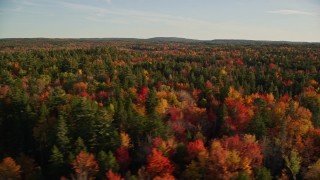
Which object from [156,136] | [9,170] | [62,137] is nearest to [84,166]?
[62,137]

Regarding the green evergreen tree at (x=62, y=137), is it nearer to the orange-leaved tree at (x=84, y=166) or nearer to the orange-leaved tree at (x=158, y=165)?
the orange-leaved tree at (x=84, y=166)

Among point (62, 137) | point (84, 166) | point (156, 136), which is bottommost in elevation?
point (84, 166)

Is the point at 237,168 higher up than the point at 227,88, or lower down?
lower down

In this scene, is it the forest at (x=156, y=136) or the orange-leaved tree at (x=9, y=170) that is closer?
the orange-leaved tree at (x=9, y=170)

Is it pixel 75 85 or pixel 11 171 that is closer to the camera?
pixel 11 171

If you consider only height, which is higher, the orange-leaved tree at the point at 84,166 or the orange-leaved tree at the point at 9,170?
the orange-leaved tree at the point at 84,166

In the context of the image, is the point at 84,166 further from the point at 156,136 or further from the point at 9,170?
the point at 156,136

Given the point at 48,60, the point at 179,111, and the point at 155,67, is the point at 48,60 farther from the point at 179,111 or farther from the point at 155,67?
the point at 179,111

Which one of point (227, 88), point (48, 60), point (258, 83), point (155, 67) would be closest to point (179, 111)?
point (227, 88)

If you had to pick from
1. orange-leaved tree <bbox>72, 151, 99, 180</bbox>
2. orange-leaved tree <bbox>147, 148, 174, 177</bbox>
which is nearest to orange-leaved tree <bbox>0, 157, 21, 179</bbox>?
orange-leaved tree <bbox>72, 151, 99, 180</bbox>

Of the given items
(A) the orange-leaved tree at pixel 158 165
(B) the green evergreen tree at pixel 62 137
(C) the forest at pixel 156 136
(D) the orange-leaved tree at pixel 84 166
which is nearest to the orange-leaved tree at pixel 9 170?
(C) the forest at pixel 156 136

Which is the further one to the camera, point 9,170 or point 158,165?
point 158,165
